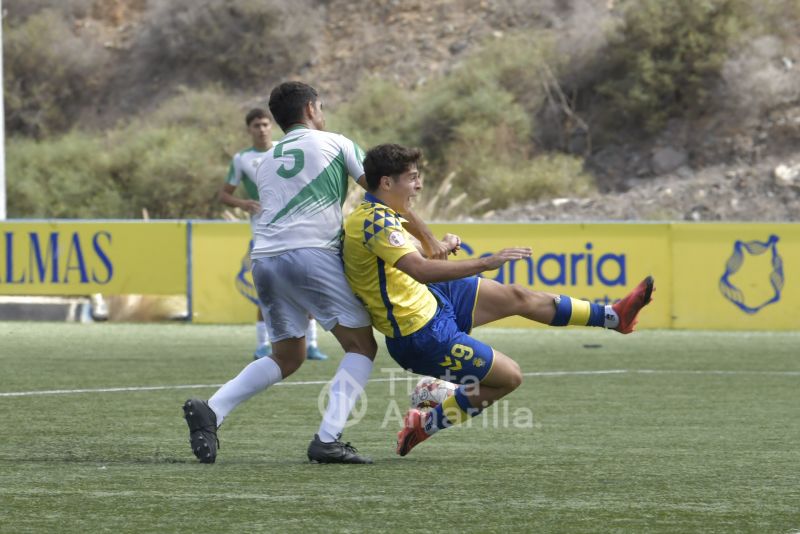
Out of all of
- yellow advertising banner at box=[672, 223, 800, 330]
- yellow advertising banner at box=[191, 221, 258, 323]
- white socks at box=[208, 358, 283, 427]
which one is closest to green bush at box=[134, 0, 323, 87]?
yellow advertising banner at box=[191, 221, 258, 323]

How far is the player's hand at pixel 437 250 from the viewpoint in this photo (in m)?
6.32

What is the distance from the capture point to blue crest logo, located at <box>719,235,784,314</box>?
16.9 m

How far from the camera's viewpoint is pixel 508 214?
3056 cm

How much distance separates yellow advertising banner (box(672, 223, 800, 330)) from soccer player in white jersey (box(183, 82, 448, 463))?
11.0 meters

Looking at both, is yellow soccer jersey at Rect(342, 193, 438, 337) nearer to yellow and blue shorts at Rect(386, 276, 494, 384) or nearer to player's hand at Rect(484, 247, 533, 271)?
yellow and blue shorts at Rect(386, 276, 494, 384)

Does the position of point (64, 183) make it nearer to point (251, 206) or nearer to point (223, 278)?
point (223, 278)

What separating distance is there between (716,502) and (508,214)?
2558 cm

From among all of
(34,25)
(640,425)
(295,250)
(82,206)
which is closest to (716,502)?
(295,250)

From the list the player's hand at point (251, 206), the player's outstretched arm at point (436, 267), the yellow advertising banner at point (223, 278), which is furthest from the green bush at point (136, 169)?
the player's outstretched arm at point (436, 267)

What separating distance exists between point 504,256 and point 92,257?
13109 mm

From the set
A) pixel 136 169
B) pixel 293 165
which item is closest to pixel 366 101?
pixel 136 169

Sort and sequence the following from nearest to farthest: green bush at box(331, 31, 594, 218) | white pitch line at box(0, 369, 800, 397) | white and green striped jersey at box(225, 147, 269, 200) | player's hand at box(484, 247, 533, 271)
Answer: player's hand at box(484, 247, 533, 271) → white pitch line at box(0, 369, 800, 397) → white and green striped jersey at box(225, 147, 269, 200) → green bush at box(331, 31, 594, 218)

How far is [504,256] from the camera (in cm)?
589

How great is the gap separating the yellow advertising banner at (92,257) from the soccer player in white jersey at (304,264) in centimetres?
1168
